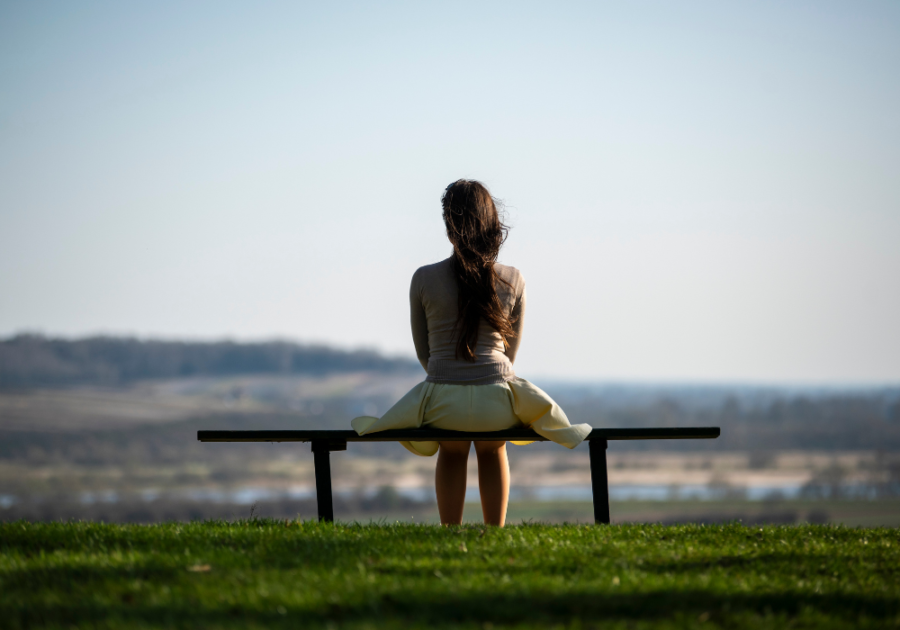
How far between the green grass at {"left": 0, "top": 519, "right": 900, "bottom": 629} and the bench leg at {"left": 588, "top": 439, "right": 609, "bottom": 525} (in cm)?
59

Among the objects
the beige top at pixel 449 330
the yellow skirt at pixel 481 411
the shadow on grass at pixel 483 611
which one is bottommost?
the shadow on grass at pixel 483 611

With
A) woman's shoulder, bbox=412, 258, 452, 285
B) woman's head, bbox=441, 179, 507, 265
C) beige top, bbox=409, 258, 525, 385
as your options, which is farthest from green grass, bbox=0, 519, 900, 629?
woman's head, bbox=441, 179, 507, 265

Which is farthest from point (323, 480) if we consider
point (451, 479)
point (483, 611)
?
point (483, 611)

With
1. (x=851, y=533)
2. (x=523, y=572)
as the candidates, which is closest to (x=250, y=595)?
(x=523, y=572)

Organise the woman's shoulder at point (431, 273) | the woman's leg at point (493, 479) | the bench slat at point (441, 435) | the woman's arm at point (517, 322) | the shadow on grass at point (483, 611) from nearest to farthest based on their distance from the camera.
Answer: the shadow on grass at point (483, 611) → the bench slat at point (441, 435) → the woman's leg at point (493, 479) → the woman's shoulder at point (431, 273) → the woman's arm at point (517, 322)

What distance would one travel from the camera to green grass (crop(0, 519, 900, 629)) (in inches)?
123

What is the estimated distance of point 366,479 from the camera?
155 meters

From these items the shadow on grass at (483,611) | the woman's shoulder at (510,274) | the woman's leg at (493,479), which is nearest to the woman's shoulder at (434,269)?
the woman's shoulder at (510,274)

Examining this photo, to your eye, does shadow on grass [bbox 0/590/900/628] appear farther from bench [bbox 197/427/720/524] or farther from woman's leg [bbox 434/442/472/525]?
woman's leg [bbox 434/442/472/525]

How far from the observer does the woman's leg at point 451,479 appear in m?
5.24

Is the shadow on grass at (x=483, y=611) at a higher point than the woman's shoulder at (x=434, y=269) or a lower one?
lower

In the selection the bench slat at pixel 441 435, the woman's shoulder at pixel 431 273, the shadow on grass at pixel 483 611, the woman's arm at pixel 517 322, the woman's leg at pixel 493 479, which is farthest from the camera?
the woman's arm at pixel 517 322

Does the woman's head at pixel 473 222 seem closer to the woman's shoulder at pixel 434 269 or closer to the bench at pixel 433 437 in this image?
the woman's shoulder at pixel 434 269

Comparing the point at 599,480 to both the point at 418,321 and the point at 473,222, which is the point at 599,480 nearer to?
the point at 418,321
